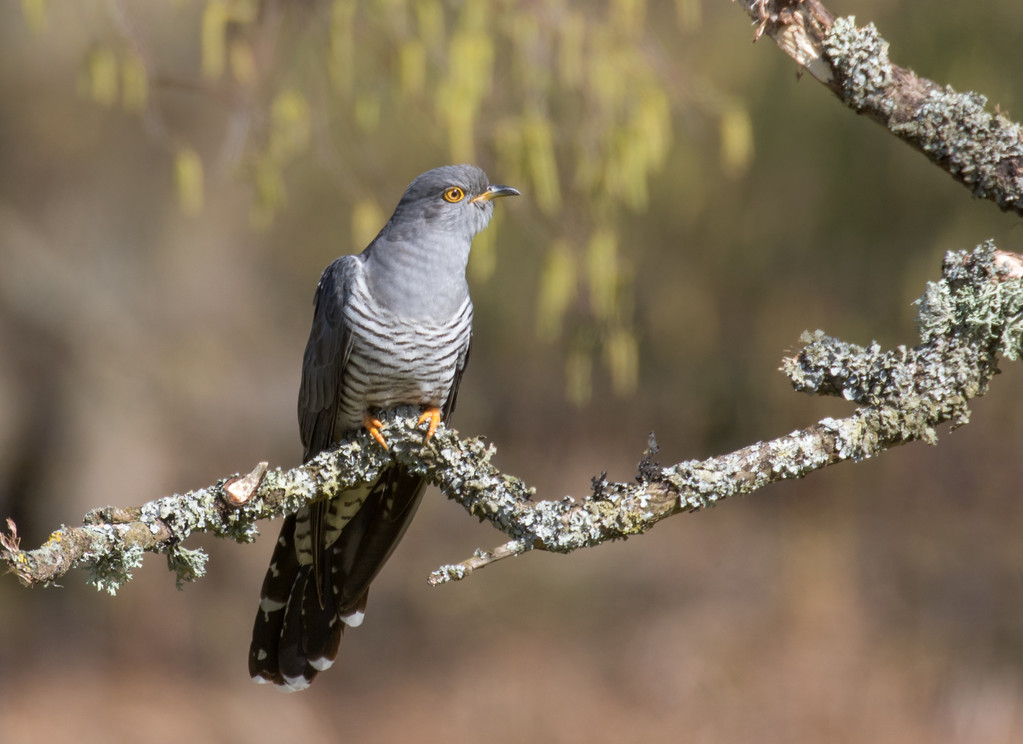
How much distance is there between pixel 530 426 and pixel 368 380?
4769 mm

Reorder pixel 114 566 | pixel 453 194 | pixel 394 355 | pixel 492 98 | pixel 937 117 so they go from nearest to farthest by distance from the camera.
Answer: pixel 114 566 < pixel 937 117 < pixel 394 355 < pixel 453 194 < pixel 492 98

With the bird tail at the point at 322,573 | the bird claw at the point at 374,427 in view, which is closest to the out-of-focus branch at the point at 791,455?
the bird claw at the point at 374,427

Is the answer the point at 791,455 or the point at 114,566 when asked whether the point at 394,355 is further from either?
the point at 791,455

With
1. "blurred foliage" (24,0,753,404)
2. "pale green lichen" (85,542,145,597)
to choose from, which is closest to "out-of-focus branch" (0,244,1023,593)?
"pale green lichen" (85,542,145,597)

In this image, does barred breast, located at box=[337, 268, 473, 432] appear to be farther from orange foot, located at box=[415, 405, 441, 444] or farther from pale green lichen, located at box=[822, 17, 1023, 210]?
pale green lichen, located at box=[822, 17, 1023, 210]

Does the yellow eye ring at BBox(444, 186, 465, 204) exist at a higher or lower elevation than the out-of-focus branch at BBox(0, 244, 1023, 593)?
higher

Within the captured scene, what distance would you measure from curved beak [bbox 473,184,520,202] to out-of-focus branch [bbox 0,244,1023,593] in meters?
1.32

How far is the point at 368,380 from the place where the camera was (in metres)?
3.23

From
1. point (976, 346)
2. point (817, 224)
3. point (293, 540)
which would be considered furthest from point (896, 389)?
point (817, 224)

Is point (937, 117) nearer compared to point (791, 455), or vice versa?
point (791, 455)

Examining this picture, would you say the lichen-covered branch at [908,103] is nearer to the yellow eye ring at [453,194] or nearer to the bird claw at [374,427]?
the yellow eye ring at [453,194]

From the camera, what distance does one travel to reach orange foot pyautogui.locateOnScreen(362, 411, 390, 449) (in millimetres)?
3046

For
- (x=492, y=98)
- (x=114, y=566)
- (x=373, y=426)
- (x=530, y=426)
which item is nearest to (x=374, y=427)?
(x=373, y=426)

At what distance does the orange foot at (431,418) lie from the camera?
286 cm
